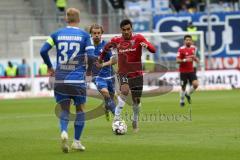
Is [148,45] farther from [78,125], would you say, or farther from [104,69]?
[78,125]

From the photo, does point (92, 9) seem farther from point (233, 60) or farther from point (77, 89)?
point (77, 89)

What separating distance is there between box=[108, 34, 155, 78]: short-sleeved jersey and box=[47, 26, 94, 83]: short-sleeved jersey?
360cm

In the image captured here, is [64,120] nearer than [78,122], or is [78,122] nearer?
[64,120]

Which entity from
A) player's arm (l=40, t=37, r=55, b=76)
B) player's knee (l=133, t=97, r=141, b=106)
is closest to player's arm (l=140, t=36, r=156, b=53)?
player's knee (l=133, t=97, r=141, b=106)

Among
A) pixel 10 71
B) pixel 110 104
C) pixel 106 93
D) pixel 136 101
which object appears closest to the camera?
pixel 136 101

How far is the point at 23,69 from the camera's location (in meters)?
41.1

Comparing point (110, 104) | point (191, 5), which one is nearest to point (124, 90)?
point (110, 104)

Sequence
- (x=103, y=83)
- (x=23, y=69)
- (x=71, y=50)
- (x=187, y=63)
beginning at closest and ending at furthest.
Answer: (x=71, y=50)
(x=103, y=83)
(x=187, y=63)
(x=23, y=69)

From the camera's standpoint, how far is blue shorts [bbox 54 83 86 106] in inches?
561

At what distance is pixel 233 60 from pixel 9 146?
3106 cm

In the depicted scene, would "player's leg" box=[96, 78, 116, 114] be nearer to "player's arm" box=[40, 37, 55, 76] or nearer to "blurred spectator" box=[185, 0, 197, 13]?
"player's arm" box=[40, 37, 55, 76]

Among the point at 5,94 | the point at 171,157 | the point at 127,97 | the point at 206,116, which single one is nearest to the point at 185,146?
the point at 171,157

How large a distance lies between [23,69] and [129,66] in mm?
23674

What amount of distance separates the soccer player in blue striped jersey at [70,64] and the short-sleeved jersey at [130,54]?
3533 millimetres
